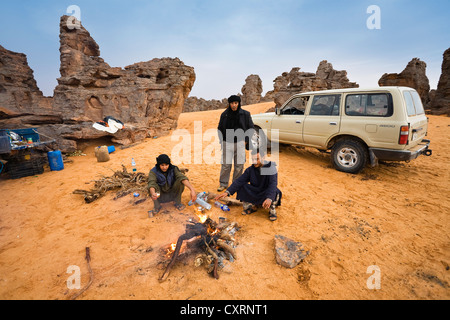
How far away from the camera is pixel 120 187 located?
4547mm

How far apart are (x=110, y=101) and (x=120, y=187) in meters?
6.97

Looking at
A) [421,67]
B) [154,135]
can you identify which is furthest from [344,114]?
[421,67]

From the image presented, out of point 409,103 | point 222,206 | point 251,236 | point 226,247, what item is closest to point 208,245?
point 226,247

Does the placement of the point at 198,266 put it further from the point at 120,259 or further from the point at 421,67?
the point at 421,67

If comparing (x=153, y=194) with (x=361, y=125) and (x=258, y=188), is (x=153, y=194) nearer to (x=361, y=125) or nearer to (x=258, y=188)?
(x=258, y=188)

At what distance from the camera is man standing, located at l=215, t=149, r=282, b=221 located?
3143mm

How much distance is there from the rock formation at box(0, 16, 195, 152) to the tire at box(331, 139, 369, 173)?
8.66 metres

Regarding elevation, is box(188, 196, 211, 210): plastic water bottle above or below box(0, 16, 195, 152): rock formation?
below

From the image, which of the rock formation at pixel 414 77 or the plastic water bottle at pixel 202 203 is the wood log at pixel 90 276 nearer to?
the plastic water bottle at pixel 202 203

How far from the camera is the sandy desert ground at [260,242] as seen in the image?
6.56 ft

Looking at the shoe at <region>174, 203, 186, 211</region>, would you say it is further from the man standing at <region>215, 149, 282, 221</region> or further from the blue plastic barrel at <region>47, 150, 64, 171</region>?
the blue plastic barrel at <region>47, 150, 64, 171</region>

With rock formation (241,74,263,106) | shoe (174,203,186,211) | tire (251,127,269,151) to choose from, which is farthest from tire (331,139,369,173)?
rock formation (241,74,263,106)

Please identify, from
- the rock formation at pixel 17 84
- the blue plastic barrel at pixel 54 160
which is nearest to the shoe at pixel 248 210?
the blue plastic barrel at pixel 54 160

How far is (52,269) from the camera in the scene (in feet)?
7.62
